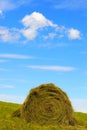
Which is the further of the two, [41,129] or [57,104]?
[57,104]

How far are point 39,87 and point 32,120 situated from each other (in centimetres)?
174

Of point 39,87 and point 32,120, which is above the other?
point 39,87

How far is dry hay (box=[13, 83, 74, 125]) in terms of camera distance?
797 inches

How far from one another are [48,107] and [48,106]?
0.05 meters

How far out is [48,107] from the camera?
20906mm

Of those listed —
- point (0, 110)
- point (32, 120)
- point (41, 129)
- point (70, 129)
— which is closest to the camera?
point (41, 129)

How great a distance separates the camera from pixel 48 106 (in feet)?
68.6

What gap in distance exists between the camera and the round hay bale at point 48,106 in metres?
20.3

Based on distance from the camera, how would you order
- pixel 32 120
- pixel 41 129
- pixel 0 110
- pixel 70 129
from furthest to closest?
pixel 0 110
pixel 32 120
pixel 70 129
pixel 41 129

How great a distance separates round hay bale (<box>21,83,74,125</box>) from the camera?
20266mm

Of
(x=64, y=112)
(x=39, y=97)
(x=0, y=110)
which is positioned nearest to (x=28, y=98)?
(x=39, y=97)

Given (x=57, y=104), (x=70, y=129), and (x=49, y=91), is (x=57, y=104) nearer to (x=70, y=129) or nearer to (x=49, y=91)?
(x=49, y=91)

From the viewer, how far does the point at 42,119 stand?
20.4m

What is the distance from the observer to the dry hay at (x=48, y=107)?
66.4 feet
